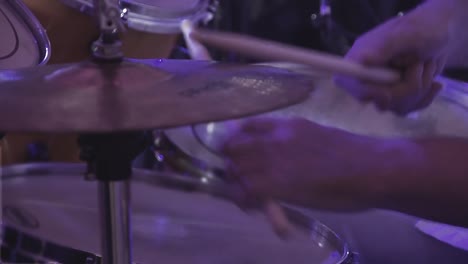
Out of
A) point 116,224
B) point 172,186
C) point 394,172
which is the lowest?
point 172,186

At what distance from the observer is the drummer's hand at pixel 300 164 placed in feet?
1.62

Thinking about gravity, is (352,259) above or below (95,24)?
below

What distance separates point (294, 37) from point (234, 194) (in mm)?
2049

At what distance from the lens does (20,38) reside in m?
0.95

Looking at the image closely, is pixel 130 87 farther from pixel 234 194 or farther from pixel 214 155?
pixel 214 155

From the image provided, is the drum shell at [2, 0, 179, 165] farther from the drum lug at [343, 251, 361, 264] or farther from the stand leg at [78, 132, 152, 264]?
the drum lug at [343, 251, 361, 264]

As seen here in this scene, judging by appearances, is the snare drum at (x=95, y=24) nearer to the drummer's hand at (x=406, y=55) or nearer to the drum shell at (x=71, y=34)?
the drum shell at (x=71, y=34)

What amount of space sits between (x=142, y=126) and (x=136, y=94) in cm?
9

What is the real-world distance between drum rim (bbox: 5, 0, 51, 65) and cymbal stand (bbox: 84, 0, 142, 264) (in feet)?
0.94

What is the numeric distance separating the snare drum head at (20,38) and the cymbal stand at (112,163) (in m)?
0.29

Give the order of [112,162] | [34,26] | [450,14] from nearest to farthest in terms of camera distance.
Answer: [112,162] < [450,14] < [34,26]

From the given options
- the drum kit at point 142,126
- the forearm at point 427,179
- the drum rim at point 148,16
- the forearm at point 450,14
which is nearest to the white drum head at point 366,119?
the drum kit at point 142,126

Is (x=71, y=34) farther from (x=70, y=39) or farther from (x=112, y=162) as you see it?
(x=112, y=162)

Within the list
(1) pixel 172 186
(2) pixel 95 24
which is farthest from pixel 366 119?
(2) pixel 95 24
